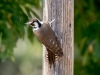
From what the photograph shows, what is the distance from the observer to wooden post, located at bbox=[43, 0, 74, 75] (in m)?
3.73

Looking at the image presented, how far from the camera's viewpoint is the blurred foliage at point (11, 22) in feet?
14.5

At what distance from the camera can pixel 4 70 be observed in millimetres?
10250

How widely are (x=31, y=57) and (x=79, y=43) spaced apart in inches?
176

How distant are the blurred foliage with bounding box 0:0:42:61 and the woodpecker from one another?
0.84 metres

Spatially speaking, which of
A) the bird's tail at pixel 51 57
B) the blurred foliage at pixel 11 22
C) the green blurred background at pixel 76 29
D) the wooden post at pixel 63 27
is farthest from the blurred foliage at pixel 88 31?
the bird's tail at pixel 51 57

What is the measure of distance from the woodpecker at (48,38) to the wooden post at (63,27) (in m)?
0.08

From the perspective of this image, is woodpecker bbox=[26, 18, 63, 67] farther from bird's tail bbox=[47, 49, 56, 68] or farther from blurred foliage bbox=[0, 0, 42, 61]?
blurred foliage bbox=[0, 0, 42, 61]

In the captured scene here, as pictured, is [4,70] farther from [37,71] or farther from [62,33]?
[62,33]

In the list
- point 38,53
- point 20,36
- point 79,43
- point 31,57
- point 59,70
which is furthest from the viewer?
point 31,57

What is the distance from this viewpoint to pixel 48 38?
140 inches

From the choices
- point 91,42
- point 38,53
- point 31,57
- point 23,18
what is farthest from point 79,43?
point 31,57

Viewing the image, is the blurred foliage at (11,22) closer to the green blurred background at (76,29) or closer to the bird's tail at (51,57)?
the green blurred background at (76,29)

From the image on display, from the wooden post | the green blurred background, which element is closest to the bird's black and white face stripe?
the wooden post

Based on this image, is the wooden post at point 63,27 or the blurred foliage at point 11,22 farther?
the blurred foliage at point 11,22
